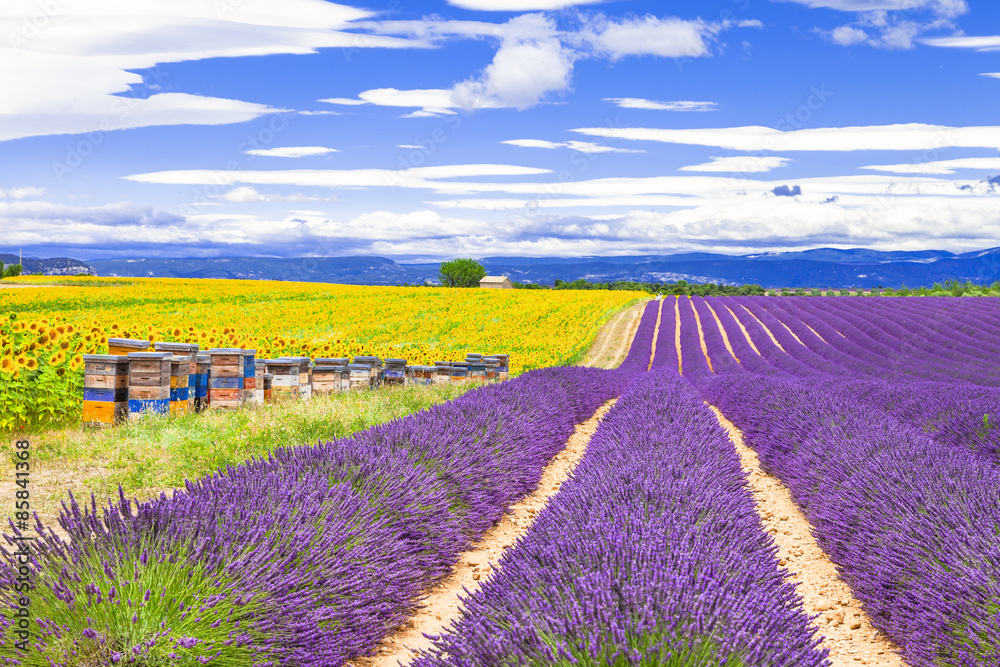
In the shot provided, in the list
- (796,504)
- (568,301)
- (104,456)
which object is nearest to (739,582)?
(796,504)

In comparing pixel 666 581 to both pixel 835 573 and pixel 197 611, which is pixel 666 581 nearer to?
pixel 197 611

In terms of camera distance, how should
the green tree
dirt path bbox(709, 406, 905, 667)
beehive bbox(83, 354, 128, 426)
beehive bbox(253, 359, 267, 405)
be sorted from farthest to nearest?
the green tree, beehive bbox(253, 359, 267, 405), beehive bbox(83, 354, 128, 426), dirt path bbox(709, 406, 905, 667)

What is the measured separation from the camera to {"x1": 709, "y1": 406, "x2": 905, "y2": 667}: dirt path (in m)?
3.93

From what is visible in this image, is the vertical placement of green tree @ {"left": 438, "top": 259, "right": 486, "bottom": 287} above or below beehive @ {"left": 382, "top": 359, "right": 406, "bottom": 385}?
above

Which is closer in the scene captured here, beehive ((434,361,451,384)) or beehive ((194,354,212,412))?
beehive ((194,354,212,412))

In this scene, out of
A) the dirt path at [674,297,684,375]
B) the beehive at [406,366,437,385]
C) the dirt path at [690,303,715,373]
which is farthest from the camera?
the dirt path at [690,303,715,373]

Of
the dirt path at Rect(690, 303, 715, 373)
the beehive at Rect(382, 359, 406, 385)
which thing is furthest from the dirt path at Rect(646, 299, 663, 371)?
the beehive at Rect(382, 359, 406, 385)

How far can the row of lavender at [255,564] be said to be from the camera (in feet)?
8.59

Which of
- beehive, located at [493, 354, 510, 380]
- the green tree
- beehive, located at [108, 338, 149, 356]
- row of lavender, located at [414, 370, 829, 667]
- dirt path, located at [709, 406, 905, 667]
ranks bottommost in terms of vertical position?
dirt path, located at [709, 406, 905, 667]

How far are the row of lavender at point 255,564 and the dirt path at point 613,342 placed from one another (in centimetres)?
Result: 1946

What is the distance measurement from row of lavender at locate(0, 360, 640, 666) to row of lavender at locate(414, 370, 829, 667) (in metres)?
0.67

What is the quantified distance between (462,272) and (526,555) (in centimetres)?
8945

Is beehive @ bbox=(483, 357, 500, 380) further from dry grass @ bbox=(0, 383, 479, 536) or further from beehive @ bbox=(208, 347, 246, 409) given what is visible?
beehive @ bbox=(208, 347, 246, 409)

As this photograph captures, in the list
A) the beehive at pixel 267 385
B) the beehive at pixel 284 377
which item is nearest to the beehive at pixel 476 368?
the beehive at pixel 284 377
